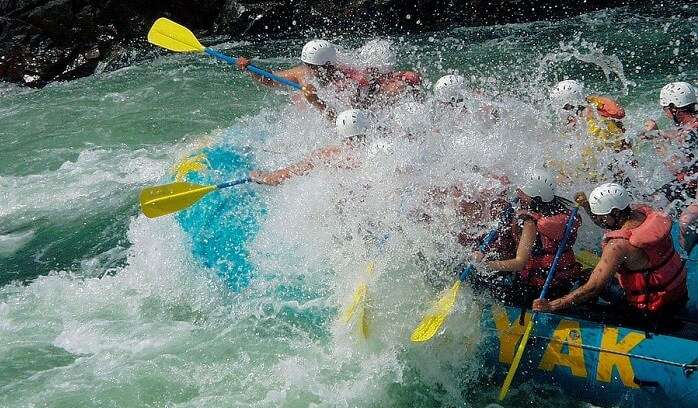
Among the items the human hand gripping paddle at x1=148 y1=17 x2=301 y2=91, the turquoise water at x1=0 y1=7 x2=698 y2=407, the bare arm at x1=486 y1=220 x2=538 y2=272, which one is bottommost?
the turquoise water at x1=0 y1=7 x2=698 y2=407

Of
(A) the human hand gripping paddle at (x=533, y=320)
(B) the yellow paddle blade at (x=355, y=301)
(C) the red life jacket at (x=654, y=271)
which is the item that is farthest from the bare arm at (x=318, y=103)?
(C) the red life jacket at (x=654, y=271)

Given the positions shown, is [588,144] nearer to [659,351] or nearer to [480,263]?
[480,263]

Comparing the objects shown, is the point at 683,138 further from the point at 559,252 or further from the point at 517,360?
the point at 517,360

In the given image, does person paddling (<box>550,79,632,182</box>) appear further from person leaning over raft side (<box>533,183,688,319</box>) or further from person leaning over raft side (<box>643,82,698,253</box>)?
person leaning over raft side (<box>533,183,688,319</box>)

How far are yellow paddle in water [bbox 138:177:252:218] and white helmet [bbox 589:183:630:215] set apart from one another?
2881mm

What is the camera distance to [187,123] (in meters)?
9.60

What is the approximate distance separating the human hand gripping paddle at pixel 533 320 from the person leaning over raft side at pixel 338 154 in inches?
67.7

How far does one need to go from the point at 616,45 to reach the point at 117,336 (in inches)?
358

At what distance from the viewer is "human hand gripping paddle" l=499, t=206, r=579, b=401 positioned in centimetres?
419

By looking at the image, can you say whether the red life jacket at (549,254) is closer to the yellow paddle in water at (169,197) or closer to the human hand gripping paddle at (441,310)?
the human hand gripping paddle at (441,310)

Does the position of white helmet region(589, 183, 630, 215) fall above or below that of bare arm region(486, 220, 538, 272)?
above

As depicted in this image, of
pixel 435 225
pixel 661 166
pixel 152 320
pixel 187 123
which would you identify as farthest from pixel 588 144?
pixel 187 123

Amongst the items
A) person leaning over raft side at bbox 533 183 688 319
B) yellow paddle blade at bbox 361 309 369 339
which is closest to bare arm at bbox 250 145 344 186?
yellow paddle blade at bbox 361 309 369 339

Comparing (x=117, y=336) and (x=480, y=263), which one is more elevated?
(x=480, y=263)
